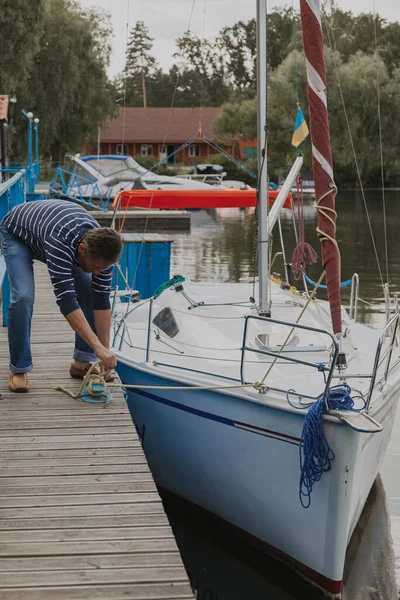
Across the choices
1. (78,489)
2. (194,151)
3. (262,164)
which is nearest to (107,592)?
(78,489)

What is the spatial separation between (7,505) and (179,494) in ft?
9.73

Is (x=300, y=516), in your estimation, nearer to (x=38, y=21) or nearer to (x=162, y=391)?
(x=162, y=391)

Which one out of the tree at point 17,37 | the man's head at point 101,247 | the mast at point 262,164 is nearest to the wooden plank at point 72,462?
the man's head at point 101,247

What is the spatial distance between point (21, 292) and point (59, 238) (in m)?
0.64

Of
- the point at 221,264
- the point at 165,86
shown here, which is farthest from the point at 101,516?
the point at 165,86

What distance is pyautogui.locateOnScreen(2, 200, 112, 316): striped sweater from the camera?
5.98 m

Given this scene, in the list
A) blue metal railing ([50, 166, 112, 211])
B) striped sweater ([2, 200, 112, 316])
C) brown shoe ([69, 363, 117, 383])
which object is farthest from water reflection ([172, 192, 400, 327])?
striped sweater ([2, 200, 112, 316])

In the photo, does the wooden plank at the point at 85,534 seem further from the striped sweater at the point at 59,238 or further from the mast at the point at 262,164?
the mast at the point at 262,164

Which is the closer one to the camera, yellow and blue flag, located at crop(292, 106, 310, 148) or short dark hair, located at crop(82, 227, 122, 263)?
short dark hair, located at crop(82, 227, 122, 263)

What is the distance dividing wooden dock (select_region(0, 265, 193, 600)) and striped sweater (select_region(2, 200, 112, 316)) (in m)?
0.85

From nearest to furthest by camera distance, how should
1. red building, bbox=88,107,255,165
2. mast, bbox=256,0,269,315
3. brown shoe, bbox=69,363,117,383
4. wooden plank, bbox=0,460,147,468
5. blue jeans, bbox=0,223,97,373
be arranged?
wooden plank, bbox=0,460,147,468, blue jeans, bbox=0,223,97,373, brown shoe, bbox=69,363,117,383, mast, bbox=256,0,269,315, red building, bbox=88,107,255,165

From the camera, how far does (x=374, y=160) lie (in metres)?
50.1

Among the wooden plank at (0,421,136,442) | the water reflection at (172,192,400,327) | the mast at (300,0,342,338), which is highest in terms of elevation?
the mast at (300,0,342,338)

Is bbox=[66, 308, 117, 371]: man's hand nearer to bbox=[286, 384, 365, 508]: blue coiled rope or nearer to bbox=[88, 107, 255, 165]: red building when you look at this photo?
bbox=[286, 384, 365, 508]: blue coiled rope
